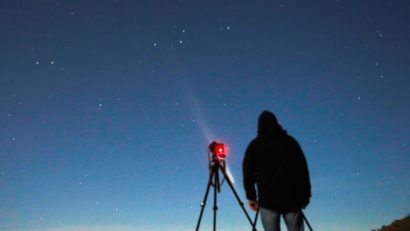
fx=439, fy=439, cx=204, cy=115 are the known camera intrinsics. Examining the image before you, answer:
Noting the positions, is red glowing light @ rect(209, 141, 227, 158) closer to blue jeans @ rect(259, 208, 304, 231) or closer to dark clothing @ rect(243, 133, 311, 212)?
dark clothing @ rect(243, 133, 311, 212)

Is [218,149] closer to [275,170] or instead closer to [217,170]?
[217,170]

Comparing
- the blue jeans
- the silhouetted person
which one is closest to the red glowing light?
the silhouetted person

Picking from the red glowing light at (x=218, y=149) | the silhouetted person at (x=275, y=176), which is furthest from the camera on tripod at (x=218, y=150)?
the silhouetted person at (x=275, y=176)

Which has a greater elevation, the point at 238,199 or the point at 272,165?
the point at 238,199

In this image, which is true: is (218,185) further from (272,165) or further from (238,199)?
(272,165)

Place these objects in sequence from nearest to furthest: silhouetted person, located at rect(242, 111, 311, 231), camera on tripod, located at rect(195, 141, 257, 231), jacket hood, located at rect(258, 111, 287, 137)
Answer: silhouetted person, located at rect(242, 111, 311, 231)
jacket hood, located at rect(258, 111, 287, 137)
camera on tripod, located at rect(195, 141, 257, 231)

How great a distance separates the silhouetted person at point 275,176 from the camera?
463 cm

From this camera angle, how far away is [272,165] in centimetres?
476

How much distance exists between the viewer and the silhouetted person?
4.63 meters

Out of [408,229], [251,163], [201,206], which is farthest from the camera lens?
[408,229]

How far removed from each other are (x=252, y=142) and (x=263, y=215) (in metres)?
0.82

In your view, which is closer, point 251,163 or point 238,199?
point 251,163

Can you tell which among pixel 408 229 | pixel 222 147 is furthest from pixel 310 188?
pixel 408 229

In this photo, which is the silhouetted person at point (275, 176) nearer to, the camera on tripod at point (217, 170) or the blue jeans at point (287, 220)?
the blue jeans at point (287, 220)
